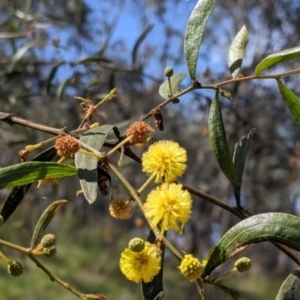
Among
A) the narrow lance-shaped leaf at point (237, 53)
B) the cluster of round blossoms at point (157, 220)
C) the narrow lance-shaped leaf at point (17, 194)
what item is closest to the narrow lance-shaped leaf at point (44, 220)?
the narrow lance-shaped leaf at point (17, 194)

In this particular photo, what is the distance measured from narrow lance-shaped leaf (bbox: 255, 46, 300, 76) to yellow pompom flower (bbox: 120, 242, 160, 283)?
0.33 metres

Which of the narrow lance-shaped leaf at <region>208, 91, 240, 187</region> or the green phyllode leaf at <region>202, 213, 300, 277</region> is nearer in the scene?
the green phyllode leaf at <region>202, 213, 300, 277</region>

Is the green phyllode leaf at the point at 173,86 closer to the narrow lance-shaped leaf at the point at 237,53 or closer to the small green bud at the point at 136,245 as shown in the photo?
the narrow lance-shaped leaf at the point at 237,53

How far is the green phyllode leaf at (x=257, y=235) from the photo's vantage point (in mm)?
734

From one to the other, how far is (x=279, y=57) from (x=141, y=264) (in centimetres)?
37

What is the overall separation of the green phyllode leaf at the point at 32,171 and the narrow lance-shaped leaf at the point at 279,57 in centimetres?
33

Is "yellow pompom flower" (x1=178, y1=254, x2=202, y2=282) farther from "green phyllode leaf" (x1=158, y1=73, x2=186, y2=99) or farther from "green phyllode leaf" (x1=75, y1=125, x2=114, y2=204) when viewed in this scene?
"green phyllode leaf" (x1=158, y1=73, x2=186, y2=99)

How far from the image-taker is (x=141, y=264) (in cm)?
74

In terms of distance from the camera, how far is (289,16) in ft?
11.3

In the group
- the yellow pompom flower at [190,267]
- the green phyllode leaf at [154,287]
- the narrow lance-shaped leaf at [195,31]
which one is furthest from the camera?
the narrow lance-shaped leaf at [195,31]

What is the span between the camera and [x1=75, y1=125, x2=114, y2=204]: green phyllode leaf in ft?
2.54

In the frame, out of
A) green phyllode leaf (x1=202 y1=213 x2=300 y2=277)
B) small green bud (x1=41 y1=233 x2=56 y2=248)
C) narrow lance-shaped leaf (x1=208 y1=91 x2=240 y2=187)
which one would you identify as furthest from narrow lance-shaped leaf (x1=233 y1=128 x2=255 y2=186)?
small green bud (x1=41 y1=233 x2=56 y2=248)

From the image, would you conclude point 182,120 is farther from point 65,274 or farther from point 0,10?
point 65,274

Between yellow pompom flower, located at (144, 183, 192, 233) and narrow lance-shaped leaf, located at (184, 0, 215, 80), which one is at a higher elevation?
narrow lance-shaped leaf, located at (184, 0, 215, 80)
